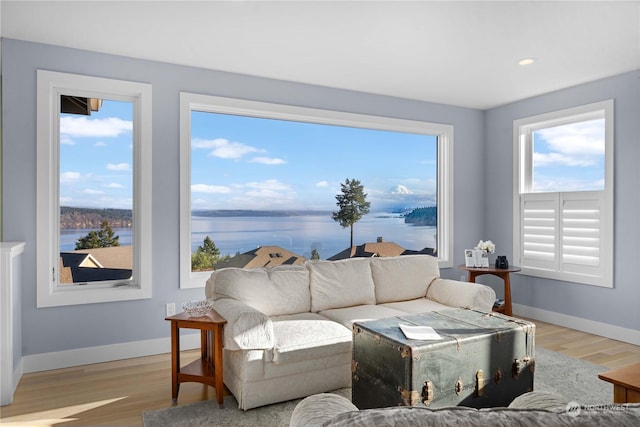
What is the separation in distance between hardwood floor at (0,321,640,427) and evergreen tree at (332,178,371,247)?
216 cm

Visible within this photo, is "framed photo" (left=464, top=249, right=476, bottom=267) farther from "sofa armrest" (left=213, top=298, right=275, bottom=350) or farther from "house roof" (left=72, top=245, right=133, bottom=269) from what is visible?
"house roof" (left=72, top=245, right=133, bottom=269)

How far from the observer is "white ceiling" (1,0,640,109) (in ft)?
9.55

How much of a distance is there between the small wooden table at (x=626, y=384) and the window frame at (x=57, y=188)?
3457mm

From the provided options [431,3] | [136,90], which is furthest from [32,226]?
[431,3]

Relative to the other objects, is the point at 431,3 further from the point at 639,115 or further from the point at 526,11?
the point at 639,115

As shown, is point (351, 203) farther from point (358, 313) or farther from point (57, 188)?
point (57, 188)

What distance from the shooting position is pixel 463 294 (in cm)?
378

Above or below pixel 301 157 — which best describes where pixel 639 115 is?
above

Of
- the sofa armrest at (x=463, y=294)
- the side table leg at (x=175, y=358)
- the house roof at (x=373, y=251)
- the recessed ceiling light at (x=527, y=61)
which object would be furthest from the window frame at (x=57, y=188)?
the recessed ceiling light at (x=527, y=61)

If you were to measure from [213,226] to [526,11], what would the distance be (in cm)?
321

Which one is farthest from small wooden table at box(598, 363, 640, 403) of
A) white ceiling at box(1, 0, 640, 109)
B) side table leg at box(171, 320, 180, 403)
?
side table leg at box(171, 320, 180, 403)

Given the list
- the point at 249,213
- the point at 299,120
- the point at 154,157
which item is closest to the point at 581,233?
the point at 299,120

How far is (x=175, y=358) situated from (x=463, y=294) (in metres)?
2.40

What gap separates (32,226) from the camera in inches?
137
